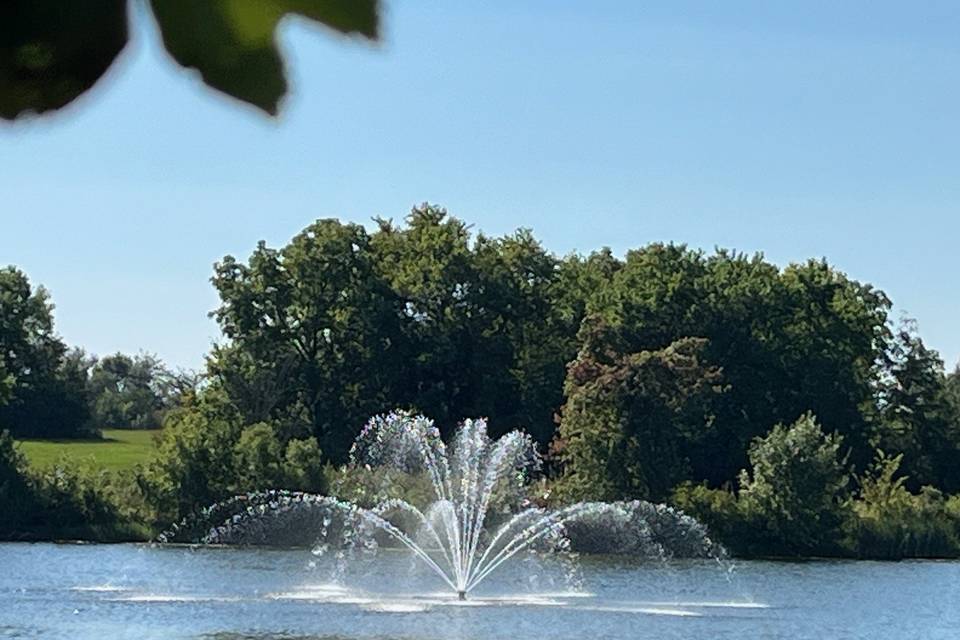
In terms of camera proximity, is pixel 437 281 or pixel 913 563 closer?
pixel 913 563

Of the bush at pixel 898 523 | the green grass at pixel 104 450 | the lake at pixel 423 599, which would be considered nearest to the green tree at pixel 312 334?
the green grass at pixel 104 450

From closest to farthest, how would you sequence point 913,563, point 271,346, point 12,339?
point 12,339, point 913,563, point 271,346

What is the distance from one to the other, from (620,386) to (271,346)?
1510 centimetres

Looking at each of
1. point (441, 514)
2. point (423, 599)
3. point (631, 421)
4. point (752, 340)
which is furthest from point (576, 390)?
point (423, 599)

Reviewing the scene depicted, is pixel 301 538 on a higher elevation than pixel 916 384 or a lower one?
lower

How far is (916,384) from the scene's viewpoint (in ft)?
226

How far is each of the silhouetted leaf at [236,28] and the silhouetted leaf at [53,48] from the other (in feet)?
0.10

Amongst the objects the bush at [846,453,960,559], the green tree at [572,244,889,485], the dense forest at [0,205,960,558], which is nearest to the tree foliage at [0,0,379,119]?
the dense forest at [0,205,960,558]

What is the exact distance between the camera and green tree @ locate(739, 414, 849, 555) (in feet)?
174

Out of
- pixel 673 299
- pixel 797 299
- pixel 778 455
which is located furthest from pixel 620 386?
pixel 797 299

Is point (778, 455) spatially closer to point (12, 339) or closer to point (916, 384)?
point (916, 384)

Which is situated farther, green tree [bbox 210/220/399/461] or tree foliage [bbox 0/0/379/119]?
green tree [bbox 210/220/399/461]

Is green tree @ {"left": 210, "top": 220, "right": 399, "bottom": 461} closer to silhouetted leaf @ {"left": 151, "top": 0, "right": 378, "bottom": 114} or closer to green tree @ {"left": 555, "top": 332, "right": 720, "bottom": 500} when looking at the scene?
green tree @ {"left": 555, "top": 332, "right": 720, "bottom": 500}

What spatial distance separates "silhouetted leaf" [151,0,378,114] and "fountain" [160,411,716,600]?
41693mm
